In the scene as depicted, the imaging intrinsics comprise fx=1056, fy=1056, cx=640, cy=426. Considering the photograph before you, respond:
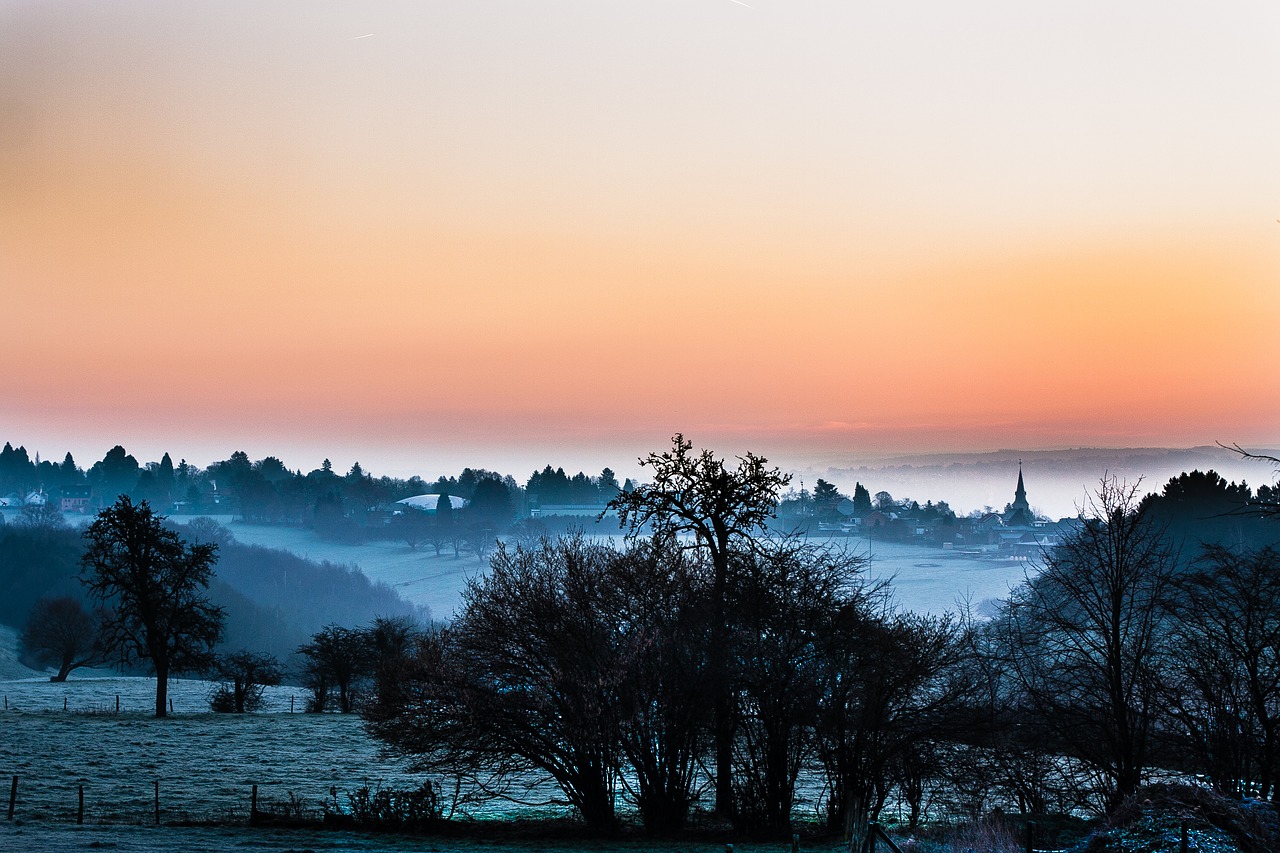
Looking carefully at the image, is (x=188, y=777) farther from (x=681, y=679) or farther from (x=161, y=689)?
(x=161, y=689)

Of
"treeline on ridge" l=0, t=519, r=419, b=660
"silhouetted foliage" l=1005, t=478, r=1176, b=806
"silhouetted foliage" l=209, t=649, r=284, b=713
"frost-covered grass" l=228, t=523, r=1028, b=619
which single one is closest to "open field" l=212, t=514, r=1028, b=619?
"frost-covered grass" l=228, t=523, r=1028, b=619

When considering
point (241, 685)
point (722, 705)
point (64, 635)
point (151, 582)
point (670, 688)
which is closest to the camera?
point (670, 688)

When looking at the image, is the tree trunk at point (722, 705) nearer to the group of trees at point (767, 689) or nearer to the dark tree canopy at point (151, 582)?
the group of trees at point (767, 689)

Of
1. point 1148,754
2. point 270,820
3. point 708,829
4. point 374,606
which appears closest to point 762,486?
point 708,829

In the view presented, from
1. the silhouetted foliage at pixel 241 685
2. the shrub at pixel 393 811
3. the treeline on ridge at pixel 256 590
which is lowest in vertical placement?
the treeline on ridge at pixel 256 590

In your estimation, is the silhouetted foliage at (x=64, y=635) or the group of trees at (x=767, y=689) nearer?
the group of trees at (x=767, y=689)

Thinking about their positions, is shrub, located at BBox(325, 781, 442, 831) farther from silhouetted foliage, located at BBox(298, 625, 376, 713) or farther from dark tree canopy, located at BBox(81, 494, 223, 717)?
silhouetted foliage, located at BBox(298, 625, 376, 713)

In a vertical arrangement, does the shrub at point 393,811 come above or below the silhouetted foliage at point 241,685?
above

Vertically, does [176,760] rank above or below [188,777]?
below

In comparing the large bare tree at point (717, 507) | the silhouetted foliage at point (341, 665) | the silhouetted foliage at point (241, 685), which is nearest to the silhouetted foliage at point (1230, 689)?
the large bare tree at point (717, 507)

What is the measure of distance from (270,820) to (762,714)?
12.1 metres

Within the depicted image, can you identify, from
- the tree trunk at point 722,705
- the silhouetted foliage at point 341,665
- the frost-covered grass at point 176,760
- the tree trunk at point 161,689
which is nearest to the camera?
the tree trunk at point 722,705

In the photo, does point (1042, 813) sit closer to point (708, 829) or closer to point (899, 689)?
point (899, 689)

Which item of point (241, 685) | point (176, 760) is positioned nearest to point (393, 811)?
point (176, 760)
